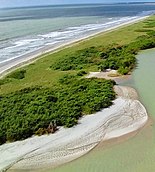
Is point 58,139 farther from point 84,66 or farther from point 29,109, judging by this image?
point 84,66

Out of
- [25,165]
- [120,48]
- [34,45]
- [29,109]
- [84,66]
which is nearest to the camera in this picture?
[25,165]

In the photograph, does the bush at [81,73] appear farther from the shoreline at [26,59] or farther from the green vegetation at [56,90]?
the shoreline at [26,59]

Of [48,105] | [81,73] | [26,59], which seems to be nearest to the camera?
[48,105]

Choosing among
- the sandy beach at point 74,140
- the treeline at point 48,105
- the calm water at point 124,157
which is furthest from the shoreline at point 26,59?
the calm water at point 124,157

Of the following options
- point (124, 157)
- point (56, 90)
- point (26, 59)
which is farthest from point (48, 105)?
point (26, 59)

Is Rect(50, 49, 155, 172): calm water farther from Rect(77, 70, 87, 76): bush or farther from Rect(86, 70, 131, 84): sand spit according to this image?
Rect(77, 70, 87, 76): bush

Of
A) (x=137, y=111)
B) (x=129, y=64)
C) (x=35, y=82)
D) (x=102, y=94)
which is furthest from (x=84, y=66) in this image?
(x=137, y=111)

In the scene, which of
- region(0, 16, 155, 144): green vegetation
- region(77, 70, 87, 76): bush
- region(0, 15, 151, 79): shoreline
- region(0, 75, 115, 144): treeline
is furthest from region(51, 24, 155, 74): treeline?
region(0, 75, 115, 144): treeline

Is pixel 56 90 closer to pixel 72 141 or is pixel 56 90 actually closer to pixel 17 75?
pixel 17 75
